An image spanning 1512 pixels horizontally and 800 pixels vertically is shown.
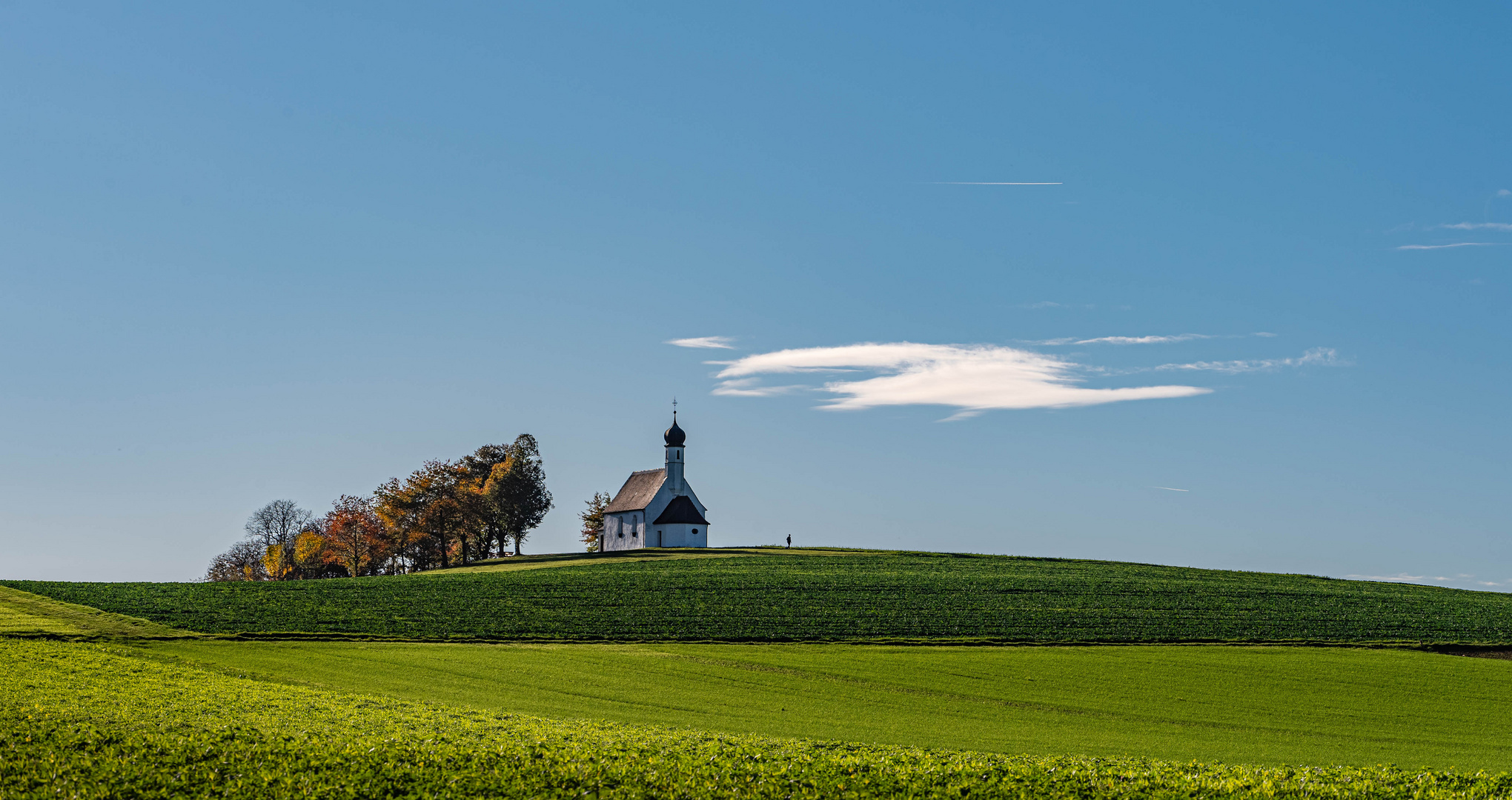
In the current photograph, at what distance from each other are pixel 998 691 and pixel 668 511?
239ft

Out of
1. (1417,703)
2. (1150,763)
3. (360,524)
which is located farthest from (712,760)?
(360,524)

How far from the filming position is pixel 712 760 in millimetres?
17219

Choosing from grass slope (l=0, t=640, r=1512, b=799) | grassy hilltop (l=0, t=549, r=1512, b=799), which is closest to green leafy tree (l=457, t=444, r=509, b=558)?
grassy hilltop (l=0, t=549, r=1512, b=799)

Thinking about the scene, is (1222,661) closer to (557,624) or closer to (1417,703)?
(1417,703)

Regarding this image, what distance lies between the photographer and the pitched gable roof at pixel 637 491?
354 feet

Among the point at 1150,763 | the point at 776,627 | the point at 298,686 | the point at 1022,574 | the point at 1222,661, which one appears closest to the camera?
the point at 1150,763

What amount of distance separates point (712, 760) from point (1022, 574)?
55620 millimetres

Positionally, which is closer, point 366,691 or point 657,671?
point 366,691

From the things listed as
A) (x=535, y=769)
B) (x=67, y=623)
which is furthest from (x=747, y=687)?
(x=67, y=623)

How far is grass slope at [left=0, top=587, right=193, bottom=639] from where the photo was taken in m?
41.2

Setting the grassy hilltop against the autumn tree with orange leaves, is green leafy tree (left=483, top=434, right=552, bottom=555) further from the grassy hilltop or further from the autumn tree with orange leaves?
the grassy hilltop

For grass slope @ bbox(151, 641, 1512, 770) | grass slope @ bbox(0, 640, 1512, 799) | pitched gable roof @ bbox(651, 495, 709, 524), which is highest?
pitched gable roof @ bbox(651, 495, 709, 524)

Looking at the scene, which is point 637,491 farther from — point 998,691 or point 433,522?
point 998,691

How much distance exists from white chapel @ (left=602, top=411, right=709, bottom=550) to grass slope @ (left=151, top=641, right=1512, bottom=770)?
62.7 m
